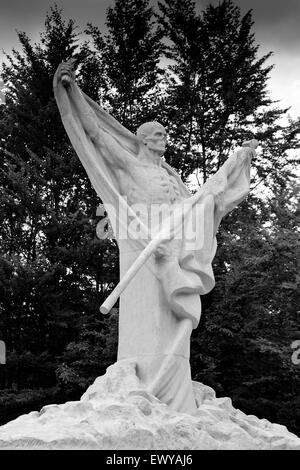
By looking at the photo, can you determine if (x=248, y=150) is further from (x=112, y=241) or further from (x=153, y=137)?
(x=112, y=241)

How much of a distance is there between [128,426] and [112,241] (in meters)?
9.56

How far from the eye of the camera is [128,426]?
16.4ft

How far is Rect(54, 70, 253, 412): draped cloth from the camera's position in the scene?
611cm

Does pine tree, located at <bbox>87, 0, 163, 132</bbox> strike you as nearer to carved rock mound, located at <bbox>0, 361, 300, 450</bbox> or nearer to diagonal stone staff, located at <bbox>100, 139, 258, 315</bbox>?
diagonal stone staff, located at <bbox>100, 139, 258, 315</bbox>

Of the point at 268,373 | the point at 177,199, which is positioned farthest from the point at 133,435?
the point at 268,373

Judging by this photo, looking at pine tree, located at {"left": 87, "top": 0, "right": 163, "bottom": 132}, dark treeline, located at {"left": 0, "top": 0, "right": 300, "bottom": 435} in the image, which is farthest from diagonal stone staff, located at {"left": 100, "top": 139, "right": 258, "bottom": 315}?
pine tree, located at {"left": 87, "top": 0, "right": 163, "bottom": 132}

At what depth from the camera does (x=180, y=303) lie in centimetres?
632

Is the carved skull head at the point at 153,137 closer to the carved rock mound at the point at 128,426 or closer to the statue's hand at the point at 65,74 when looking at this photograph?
the statue's hand at the point at 65,74

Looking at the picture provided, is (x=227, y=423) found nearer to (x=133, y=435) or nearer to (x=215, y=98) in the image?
(x=133, y=435)

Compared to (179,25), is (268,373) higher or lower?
lower

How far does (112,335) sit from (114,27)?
7573 millimetres

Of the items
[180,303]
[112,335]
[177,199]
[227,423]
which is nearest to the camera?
[227,423]

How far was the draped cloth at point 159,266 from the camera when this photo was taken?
611cm

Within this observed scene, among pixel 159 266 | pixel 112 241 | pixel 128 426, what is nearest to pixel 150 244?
pixel 159 266
